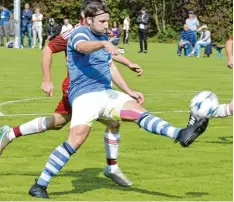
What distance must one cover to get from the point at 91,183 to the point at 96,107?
48.1 inches

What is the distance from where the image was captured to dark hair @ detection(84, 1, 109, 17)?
8164 millimetres

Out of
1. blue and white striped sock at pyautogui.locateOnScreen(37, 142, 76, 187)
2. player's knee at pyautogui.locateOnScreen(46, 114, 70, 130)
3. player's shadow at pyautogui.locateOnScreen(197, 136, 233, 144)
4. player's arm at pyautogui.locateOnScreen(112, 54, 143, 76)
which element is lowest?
player's shadow at pyautogui.locateOnScreen(197, 136, 233, 144)

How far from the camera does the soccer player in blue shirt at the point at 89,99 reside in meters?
8.09

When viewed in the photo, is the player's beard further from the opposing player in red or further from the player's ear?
the opposing player in red

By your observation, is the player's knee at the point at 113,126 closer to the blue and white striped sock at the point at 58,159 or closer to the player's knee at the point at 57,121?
the player's knee at the point at 57,121

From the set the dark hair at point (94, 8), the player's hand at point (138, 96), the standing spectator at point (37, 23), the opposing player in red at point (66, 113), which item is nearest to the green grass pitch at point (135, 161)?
the opposing player in red at point (66, 113)

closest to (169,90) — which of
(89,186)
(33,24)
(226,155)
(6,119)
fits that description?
(6,119)

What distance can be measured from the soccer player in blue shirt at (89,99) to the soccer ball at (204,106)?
333 millimetres

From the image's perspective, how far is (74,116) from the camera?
816 centimetres

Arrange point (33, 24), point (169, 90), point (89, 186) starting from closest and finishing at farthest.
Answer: point (89, 186) < point (169, 90) < point (33, 24)

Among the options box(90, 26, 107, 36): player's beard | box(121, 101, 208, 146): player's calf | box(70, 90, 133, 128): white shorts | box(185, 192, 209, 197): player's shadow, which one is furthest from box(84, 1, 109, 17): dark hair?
box(185, 192, 209, 197): player's shadow

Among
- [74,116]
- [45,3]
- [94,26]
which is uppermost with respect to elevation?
[94,26]

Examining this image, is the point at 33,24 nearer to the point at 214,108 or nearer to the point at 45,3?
the point at 45,3

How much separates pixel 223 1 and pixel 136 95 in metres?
60.9
